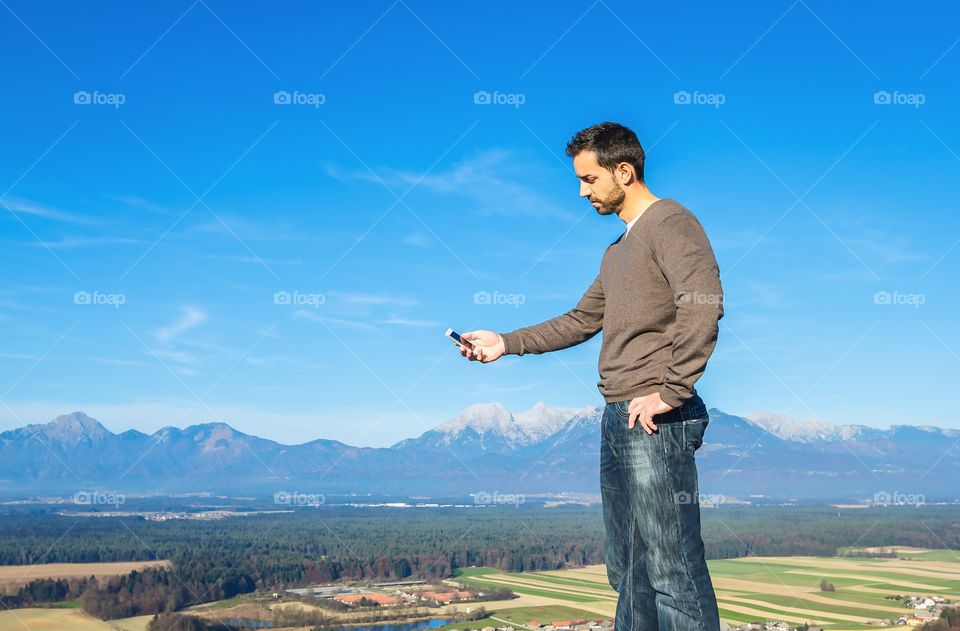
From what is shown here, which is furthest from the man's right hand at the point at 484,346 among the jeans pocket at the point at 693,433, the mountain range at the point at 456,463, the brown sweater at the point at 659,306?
the mountain range at the point at 456,463

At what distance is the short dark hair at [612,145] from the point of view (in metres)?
2.57

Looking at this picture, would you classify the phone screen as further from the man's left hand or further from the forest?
the forest

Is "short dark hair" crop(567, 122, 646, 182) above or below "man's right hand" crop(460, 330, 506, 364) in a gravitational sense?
above

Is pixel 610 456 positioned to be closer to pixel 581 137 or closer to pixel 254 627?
pixel 581 137

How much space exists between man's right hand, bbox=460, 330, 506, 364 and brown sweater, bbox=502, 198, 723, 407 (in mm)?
423

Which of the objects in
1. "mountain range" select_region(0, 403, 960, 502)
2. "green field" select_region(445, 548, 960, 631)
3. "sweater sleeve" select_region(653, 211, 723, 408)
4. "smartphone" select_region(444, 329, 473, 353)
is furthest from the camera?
"mountain range" select_region(0, 403, 960, 502)

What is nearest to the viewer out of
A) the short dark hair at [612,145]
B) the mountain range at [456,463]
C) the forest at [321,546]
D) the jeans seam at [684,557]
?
the jeans seam at [684,557]

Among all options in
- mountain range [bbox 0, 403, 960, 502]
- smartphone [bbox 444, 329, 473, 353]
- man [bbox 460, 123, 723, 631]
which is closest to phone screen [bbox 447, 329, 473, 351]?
smartphone [bbox 444, 329, 473, 353]

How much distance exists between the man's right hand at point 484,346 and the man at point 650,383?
0.43m

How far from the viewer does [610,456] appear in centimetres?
257

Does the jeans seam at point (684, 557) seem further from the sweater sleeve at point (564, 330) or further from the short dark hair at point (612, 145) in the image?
the short dark hair at point (612, 145)

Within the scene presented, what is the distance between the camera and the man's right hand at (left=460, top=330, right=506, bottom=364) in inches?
116

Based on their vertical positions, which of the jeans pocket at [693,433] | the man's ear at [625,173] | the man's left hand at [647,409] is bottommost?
the jeans pocket at [693,433]

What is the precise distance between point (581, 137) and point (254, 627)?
980 inches
